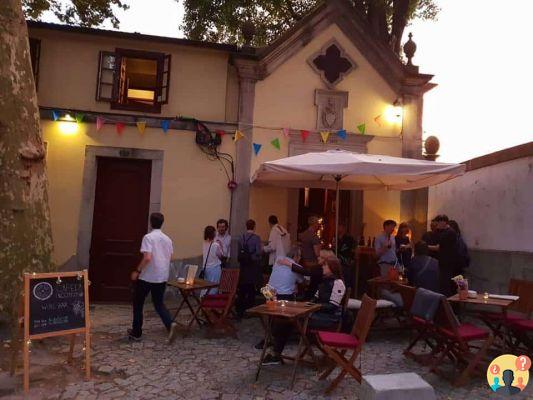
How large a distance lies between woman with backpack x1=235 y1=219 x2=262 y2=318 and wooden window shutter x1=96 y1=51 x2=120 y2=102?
4333 millimetres

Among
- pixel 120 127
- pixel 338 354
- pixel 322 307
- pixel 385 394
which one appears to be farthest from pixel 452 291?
pixel 120 127

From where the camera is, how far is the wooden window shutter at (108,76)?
9531 mm

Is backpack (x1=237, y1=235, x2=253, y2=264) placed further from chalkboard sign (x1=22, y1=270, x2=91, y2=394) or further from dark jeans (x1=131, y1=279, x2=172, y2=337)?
chalkboard sign (x1=22, y1=270, x2=91, y2=394)

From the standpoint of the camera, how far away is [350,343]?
4711 millimetres

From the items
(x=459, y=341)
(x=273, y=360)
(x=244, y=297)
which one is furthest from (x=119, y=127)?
(x=459, y=341)

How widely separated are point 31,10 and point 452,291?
38.2ft

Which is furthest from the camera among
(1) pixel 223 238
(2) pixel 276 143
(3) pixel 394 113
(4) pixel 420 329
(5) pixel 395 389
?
(3) pixel 394 113

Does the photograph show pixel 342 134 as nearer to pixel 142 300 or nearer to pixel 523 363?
pixel 142 300

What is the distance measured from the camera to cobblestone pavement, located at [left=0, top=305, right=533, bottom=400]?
4.57 meters

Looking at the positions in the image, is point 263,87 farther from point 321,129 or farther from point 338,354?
point 338,354

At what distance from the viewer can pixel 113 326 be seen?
7.26 metres

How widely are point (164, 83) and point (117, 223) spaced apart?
3098 millimetres

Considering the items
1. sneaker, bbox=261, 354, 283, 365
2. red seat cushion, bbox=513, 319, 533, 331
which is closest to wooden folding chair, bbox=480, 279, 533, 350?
red seat cushion, bbox=513, 319, 533, 331

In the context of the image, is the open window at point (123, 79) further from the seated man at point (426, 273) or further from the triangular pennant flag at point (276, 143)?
the seated man at point (426, 273)
